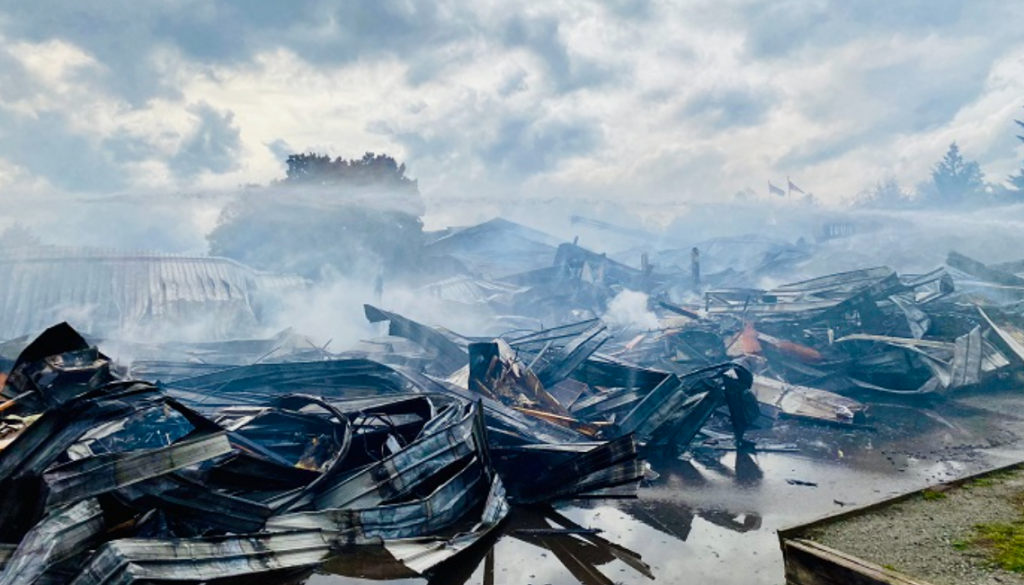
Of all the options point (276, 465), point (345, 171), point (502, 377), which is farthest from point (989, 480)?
point (345, 171)

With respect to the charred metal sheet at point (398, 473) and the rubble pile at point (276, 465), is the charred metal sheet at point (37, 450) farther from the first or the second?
the charred metal sheet at point (398, 473)

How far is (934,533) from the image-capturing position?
396cm

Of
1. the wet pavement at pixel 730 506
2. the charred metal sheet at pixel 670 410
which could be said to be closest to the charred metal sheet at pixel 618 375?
the charred metal sheet at pixel 670 410

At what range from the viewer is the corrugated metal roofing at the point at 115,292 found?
17.6 metres

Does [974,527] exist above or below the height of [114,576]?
below

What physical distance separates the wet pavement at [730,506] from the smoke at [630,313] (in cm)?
868

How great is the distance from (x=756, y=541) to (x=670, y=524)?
84 cm

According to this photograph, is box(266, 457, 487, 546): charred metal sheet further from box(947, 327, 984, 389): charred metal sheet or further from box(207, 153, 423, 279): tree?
box(207, 153, 423, 279): tree

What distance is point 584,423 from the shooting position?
8.45m

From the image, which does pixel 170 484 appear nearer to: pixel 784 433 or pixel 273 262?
pixel 784 433

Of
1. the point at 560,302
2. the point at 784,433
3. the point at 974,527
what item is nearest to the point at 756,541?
the point at 974,527

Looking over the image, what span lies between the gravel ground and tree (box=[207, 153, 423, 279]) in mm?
26615

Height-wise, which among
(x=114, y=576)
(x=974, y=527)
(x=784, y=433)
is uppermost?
(x=114, y=576)

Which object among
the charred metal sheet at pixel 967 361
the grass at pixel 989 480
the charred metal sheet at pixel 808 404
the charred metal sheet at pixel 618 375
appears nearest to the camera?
the grass at pixel 989 480
